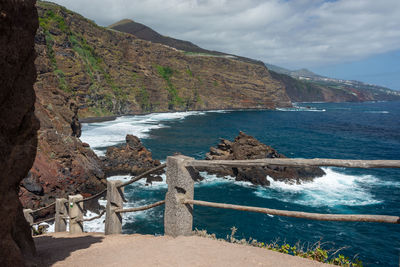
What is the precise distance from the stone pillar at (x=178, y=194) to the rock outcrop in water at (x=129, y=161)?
2346 cm

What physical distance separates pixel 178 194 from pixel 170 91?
107m

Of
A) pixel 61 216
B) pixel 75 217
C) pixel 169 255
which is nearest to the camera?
pixel 169 255

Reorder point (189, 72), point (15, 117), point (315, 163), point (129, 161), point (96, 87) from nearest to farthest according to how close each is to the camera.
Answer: point (315, 163) → point (15, 117) → point (129, 161) → point (96, 87) → point (189, 72)

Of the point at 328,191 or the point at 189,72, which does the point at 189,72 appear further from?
the point at 328,191

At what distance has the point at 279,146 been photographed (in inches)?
1961

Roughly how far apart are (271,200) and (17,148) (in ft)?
74.9

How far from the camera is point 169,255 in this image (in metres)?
4.54

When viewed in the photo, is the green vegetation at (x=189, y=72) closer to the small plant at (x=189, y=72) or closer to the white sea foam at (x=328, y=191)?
the small plant at (x=189, y=72)

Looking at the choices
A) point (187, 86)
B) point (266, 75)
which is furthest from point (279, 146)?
point (266, 75)

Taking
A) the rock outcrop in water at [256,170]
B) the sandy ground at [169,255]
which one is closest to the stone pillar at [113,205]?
the sandy ground at [169,255]

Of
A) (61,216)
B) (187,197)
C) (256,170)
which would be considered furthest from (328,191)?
(187,197)

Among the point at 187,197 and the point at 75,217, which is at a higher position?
the point at 187,197

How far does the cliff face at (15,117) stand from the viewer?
12.2ft

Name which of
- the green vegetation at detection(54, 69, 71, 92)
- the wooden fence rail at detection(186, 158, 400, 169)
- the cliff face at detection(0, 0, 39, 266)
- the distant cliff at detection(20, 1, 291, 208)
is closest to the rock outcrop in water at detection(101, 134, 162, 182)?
the distant cliff at detection(20, 1, 291, 208)
